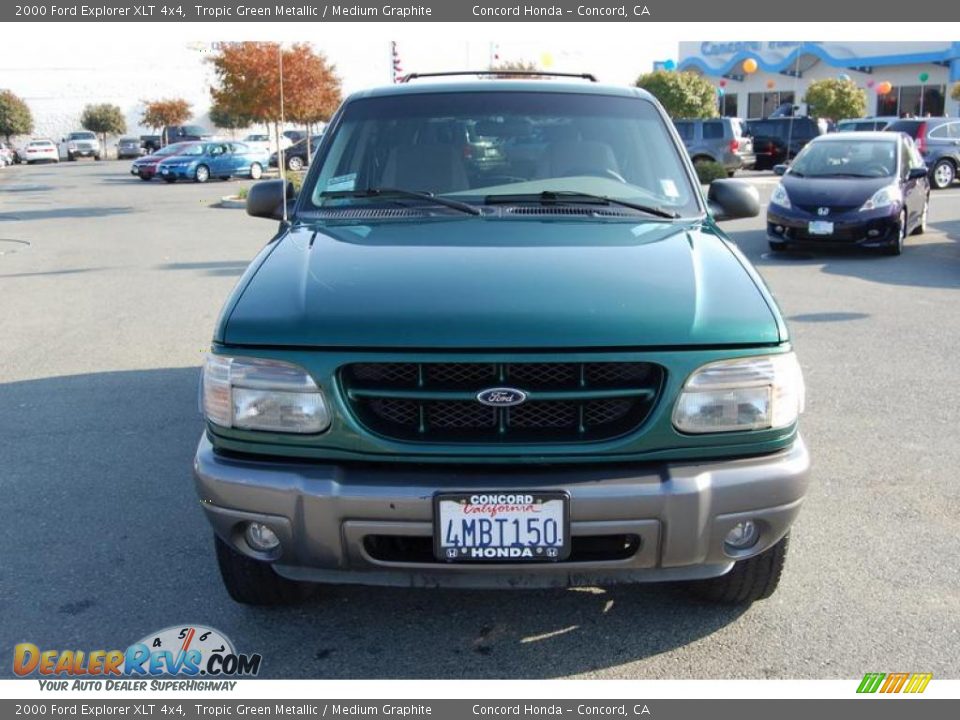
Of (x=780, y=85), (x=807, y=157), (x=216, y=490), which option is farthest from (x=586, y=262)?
(x=780, y=85)

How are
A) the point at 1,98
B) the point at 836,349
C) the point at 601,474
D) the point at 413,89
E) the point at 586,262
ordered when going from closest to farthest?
the point at 601,474 → the point at 586,262 → the point at 413,89 → the point at 836,349 → the point at 1,98

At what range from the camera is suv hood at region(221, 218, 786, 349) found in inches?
108

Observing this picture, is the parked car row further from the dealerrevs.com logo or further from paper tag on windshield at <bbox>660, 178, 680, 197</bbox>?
the dealerrevs.com logo

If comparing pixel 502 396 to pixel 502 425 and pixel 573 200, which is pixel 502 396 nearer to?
pixel 502 425

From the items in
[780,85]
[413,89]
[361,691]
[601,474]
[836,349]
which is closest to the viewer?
[601,474]

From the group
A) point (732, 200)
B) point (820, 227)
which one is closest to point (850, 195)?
point (820, 227)

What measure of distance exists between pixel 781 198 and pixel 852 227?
1.03 m

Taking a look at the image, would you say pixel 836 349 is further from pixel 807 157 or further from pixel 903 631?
pixel 807 157

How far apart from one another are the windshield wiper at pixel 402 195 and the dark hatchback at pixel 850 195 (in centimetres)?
917

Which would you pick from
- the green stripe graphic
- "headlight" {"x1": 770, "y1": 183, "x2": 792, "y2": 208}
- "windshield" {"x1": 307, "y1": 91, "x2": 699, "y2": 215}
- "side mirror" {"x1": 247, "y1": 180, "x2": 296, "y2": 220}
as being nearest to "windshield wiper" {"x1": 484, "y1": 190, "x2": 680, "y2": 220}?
"windshield" {"x1": 307, "y1": 91, "x2": 699, "y2": 215}

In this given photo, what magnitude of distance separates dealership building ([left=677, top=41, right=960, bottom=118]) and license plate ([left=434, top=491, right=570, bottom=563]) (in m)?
47.2

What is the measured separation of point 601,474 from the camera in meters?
2.72

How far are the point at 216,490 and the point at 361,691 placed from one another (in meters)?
0.78

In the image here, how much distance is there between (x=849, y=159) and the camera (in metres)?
12.9
